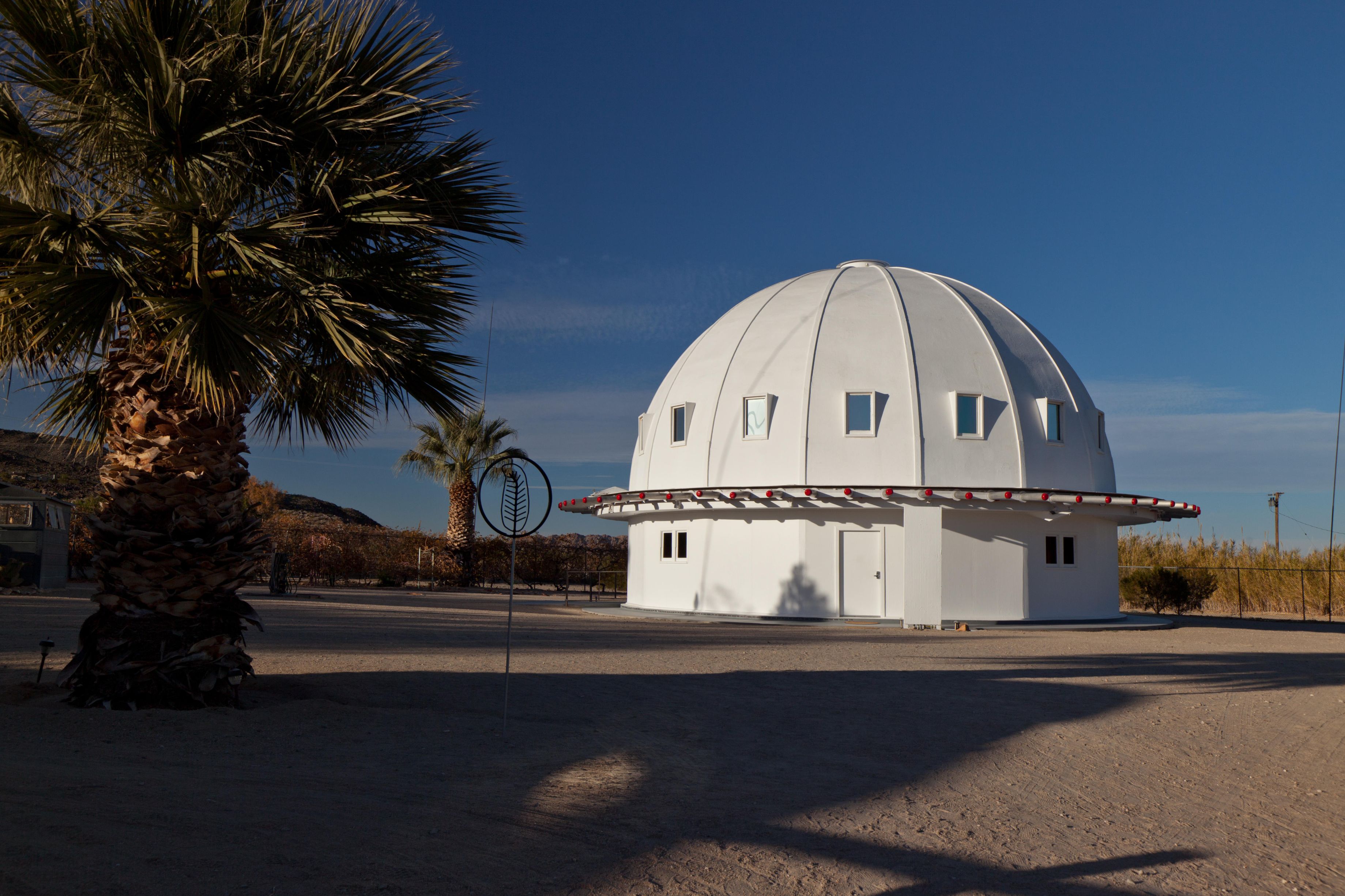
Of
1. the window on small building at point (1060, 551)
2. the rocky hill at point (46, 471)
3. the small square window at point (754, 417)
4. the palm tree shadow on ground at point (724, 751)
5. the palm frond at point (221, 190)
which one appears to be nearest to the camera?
the palm tree shadow on ground at point (724, 751)

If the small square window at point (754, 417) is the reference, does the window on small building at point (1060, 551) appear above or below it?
below

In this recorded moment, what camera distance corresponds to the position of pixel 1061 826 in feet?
17.3

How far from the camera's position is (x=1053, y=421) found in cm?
2264

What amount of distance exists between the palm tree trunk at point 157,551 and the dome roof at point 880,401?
15.3 m

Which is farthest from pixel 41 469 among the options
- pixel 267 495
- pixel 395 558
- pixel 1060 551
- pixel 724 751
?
pixel 724 751

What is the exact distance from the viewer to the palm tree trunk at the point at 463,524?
34.8 m

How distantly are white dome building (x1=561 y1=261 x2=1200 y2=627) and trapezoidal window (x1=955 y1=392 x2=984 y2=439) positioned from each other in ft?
0.15

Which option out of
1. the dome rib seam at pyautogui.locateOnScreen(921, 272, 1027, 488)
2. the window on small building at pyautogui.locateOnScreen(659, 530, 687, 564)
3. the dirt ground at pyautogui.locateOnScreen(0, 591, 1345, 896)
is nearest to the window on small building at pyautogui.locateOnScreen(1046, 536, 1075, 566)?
the dome rib seam at pyautogui.locateOnScreen(921, 272, 1027, 488)

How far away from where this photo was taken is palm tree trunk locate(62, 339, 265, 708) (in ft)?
24.4

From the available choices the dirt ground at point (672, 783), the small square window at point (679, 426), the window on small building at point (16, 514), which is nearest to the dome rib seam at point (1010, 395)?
the small square window at point (679, 426)

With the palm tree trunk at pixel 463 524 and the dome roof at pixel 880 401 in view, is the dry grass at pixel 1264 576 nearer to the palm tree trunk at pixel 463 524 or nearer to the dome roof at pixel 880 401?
the dome roof at pixel 880 401

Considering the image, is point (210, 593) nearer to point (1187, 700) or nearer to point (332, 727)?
point (332, 727)

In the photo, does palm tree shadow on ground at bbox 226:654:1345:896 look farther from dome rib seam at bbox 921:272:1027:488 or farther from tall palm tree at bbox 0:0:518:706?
dome rib seam at bbox 921:272:1027:488

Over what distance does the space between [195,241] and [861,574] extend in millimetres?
16858
